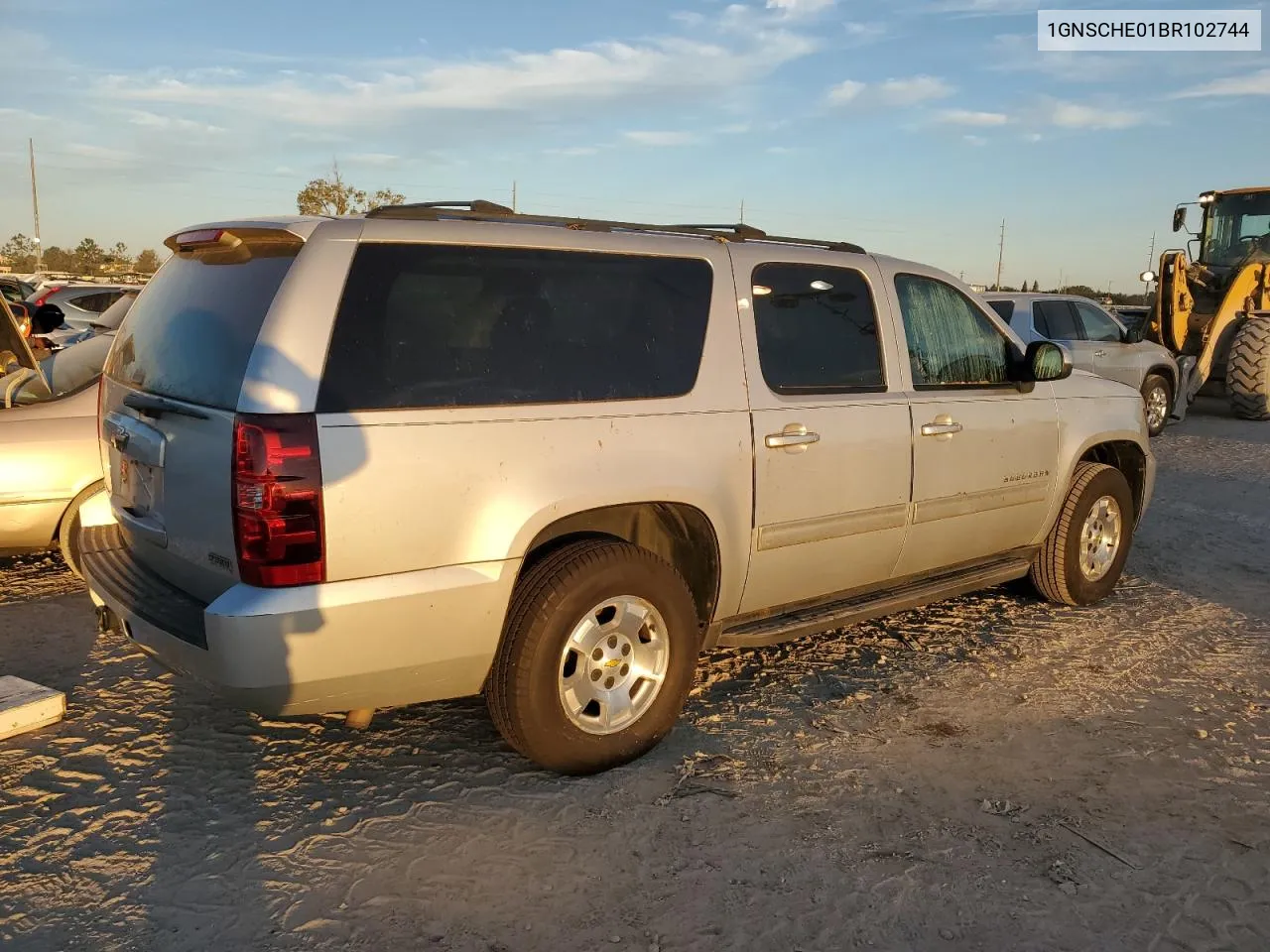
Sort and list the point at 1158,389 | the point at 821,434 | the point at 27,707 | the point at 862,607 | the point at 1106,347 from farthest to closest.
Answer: the point at 1158,389, the point at 1106,347, the point at 862,607, the point at 821,434, the point at 27,707

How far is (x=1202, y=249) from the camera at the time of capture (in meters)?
16.2

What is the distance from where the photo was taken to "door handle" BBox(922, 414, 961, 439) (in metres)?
4.63

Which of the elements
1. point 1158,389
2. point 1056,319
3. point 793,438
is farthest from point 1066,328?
point 793,438

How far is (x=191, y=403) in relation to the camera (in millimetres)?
3230

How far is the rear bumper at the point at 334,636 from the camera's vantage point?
2963mm

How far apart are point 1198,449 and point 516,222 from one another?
1114 centimetres

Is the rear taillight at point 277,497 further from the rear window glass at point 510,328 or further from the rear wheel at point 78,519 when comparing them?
the rear wheel at point 78,519

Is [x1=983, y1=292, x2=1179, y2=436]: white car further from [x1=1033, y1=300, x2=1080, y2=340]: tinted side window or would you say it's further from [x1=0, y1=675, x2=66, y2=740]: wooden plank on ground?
[x1=0, y1=675, x2=66, y2=740]: wooden plank on ground

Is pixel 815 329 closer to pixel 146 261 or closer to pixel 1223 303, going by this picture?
pixel 1223 303

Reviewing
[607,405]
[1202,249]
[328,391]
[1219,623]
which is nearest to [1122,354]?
[1202,249]

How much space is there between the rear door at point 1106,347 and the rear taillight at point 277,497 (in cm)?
1200

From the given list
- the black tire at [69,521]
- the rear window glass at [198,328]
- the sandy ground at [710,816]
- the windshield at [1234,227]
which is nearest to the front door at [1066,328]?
the windshield at [1234,227]

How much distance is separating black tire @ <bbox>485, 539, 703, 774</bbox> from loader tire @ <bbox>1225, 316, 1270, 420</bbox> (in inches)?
538

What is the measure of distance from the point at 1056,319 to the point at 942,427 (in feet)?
29.2
